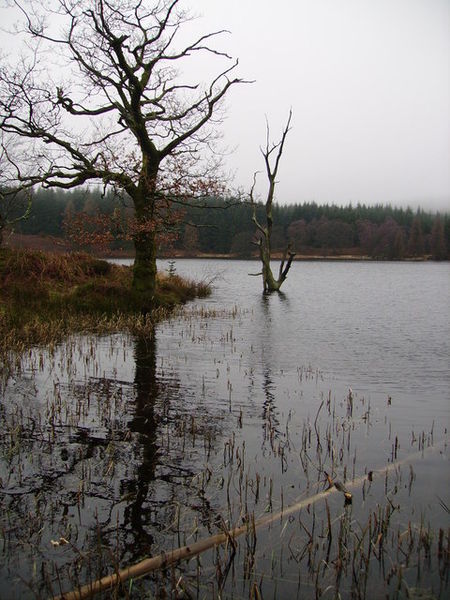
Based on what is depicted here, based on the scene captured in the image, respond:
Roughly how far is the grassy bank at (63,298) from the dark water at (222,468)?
10.6ft

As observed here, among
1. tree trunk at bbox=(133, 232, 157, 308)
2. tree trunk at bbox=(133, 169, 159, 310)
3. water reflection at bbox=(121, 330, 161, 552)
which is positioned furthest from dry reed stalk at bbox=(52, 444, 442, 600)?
tree trunk at bbox=(133, 232, 157, 308)

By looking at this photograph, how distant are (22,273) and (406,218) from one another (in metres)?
161

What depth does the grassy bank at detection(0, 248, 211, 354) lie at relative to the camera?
17141 millimetres

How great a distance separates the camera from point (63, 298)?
21.5m

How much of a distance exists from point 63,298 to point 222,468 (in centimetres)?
1647

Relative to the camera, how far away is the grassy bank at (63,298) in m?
17.1

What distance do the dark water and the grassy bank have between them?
127 inches

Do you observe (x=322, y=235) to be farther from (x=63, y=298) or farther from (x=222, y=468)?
(x=222, y=468)

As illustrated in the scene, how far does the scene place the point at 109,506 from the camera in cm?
552

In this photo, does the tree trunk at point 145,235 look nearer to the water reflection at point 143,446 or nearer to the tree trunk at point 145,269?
the tree trunk at point 145,269

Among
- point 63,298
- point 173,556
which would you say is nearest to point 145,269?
point 63,298

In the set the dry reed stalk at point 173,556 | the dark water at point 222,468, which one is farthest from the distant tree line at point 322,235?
the dry reed stalk at point 173,556

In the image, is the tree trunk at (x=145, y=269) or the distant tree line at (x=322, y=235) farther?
the distant tree line at (x=322, y=235)

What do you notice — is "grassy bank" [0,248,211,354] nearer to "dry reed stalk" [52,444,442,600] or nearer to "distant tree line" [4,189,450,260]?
"dry reed stalk" [52,444,442,600]
